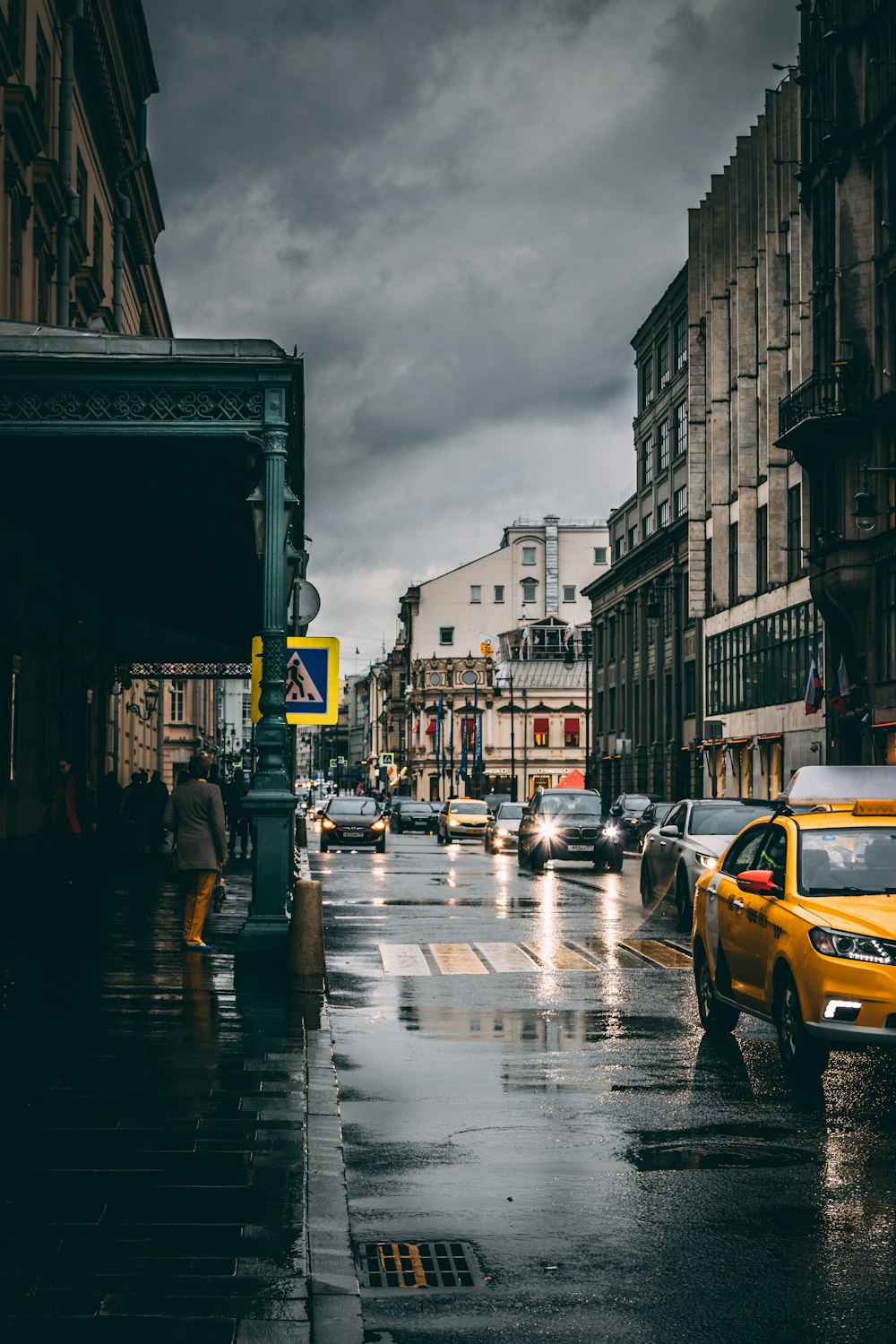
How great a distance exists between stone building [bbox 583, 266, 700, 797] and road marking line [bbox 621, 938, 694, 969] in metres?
45.9

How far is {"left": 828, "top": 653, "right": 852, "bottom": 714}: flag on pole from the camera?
44250 millimetres

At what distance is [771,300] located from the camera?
5759 centimetres

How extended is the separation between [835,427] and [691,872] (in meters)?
26.3

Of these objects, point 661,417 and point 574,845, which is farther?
point 661,417

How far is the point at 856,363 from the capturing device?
43688mm

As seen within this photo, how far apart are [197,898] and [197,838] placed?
62cm

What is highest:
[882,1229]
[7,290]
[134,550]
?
[7,290]

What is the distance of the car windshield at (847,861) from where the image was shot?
999 cm

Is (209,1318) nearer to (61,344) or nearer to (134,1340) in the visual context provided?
(134,1340)

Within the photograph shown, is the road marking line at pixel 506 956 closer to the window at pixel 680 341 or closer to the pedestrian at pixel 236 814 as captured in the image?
the pedestrian at pixel 236 814

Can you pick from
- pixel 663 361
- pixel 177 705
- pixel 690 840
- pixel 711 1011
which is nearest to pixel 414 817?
pixel 177 705

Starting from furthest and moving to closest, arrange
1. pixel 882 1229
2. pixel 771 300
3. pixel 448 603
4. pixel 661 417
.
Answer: pixel 448 603, pixel 661 417, pixel 771 300, pixel 882 1229

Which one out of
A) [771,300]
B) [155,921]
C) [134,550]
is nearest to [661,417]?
[771,300]

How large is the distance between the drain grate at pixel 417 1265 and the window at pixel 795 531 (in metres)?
48.8
